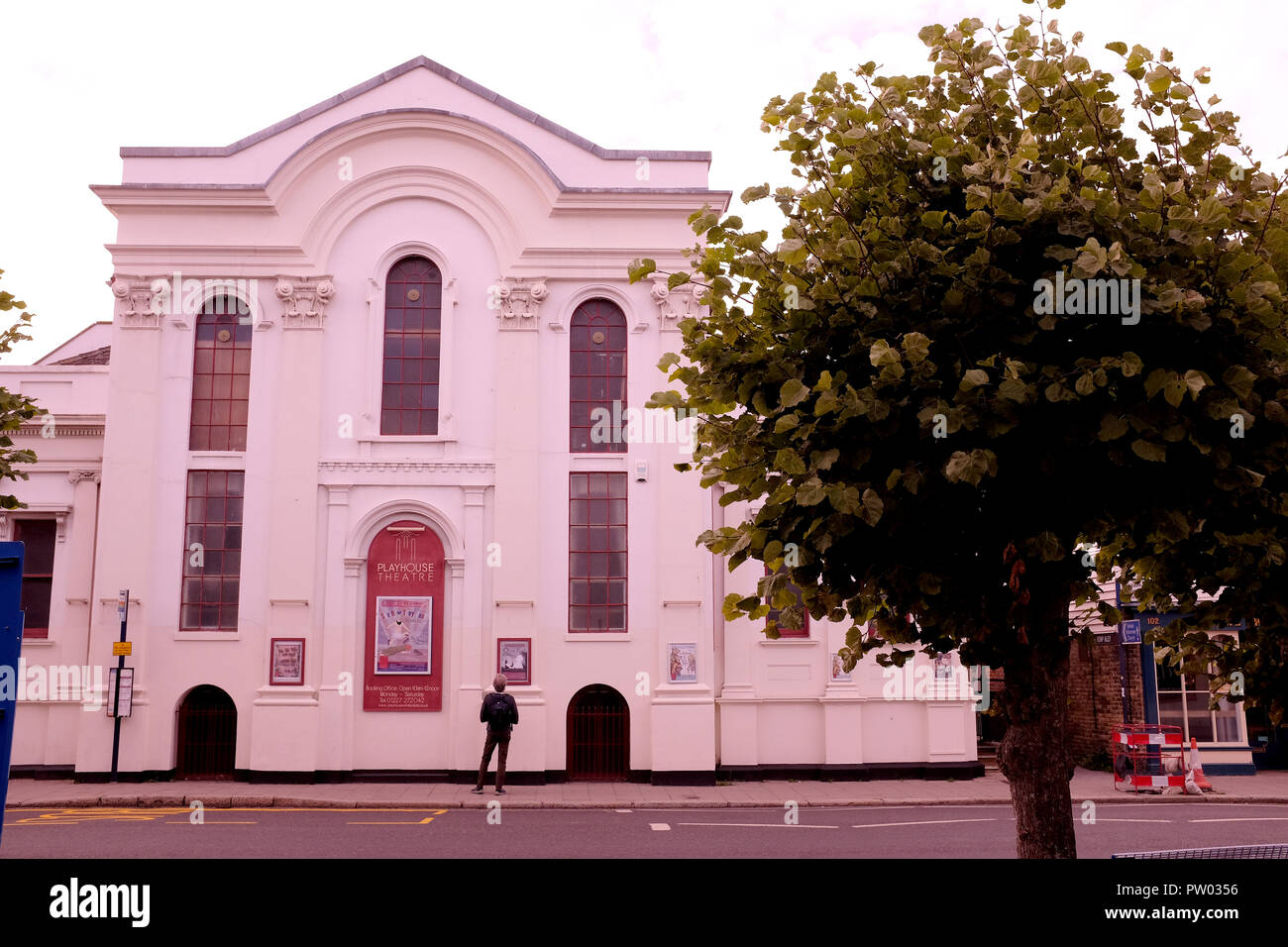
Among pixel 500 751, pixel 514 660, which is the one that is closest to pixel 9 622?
pixel 500 751

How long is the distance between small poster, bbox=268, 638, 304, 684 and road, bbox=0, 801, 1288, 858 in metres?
3.28

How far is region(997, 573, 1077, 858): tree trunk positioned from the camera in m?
6.26

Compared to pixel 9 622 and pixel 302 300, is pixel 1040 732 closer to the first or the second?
pixel 9 622

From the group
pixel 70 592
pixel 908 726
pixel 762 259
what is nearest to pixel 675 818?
pixel 908 726

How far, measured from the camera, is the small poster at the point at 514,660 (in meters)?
19.5

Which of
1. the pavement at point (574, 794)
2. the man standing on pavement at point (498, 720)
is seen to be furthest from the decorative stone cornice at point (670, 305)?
the pavement at point (574, 794)

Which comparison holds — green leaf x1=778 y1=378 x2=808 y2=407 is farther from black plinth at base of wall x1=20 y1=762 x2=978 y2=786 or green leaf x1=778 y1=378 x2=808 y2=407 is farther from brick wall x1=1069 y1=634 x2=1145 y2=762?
brick wall x1=1069 y1=634 x2=1145 y2=762

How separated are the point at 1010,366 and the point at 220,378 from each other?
18.3 m

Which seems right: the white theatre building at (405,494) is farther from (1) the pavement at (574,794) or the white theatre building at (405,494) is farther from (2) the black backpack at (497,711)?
(2) the black backpack at (497,711)

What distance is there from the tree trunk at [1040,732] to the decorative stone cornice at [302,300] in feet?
54.9

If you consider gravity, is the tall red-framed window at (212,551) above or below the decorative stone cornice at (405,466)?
below

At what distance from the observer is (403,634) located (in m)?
19.9

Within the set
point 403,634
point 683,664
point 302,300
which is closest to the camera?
point 683,664
